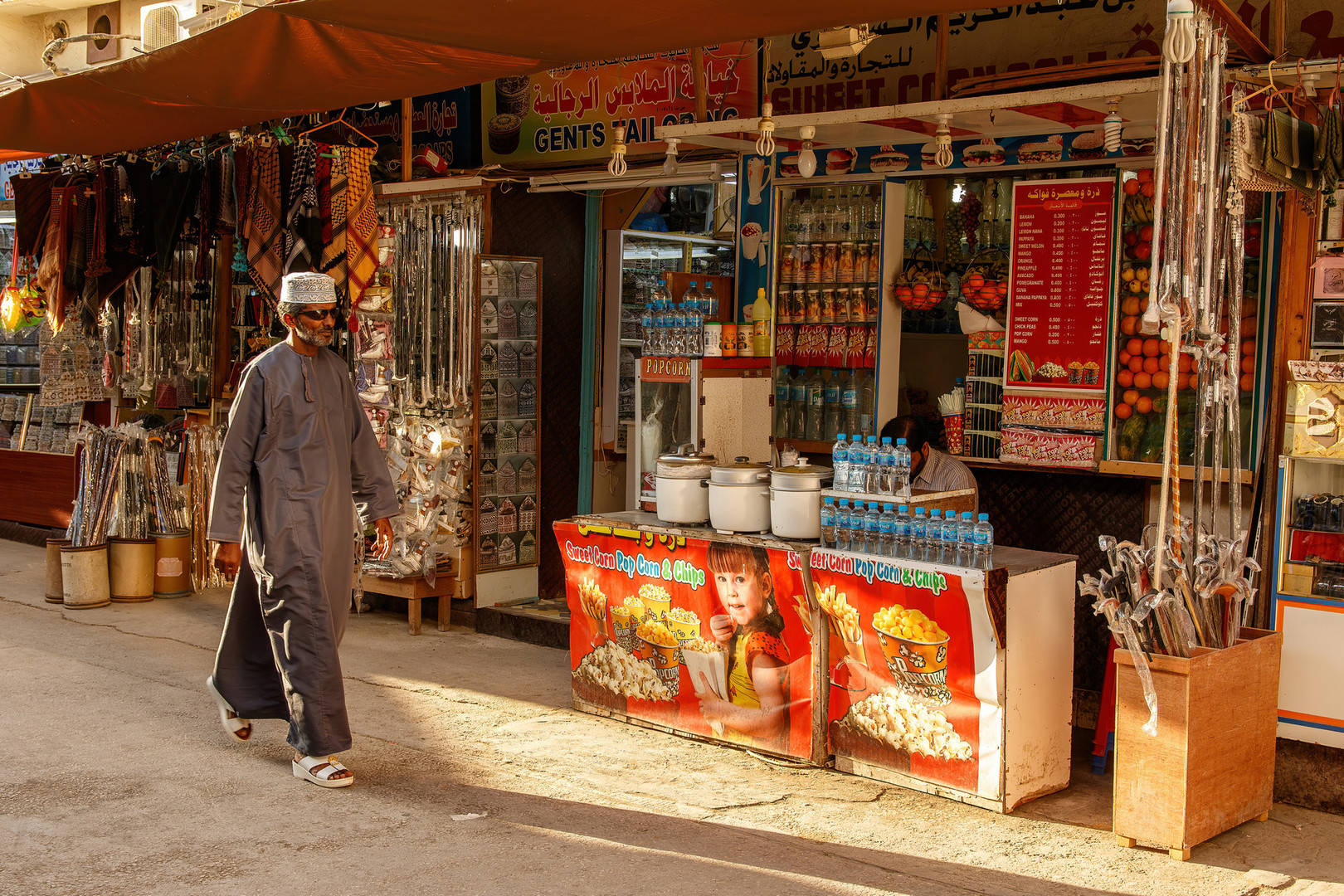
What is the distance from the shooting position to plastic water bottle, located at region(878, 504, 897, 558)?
4.78 meters

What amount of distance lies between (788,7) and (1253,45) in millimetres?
1851

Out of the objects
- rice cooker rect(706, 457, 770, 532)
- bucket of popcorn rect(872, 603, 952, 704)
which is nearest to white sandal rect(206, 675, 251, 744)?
rice cooker rect(706, 457, 770, 532)

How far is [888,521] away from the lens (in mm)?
4809

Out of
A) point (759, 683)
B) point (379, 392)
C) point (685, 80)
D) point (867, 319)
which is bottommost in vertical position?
point (759, 683)

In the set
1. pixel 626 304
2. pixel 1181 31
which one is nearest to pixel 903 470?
pixel 1181 31

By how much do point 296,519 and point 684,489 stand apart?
1654mm

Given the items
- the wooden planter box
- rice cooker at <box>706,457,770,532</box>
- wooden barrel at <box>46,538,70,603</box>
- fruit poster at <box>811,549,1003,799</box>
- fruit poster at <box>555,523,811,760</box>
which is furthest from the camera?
wooden barrel at <box>46,538,70,603</box>

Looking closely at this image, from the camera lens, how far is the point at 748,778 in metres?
4.93

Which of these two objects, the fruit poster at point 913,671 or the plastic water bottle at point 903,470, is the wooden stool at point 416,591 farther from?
the plastic water bottle at point 903,470

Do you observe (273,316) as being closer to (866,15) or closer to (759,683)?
(759,683)

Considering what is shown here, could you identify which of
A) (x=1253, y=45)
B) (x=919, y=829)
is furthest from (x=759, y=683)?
(x=1253, y=45)

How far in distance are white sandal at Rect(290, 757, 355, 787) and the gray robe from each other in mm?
47

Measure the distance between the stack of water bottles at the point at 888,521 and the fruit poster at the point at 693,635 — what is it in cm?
24

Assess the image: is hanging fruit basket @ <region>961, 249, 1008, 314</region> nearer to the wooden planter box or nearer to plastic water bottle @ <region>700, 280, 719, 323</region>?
plastic water bottle @ <region>700, 280, 719, 323</region>
